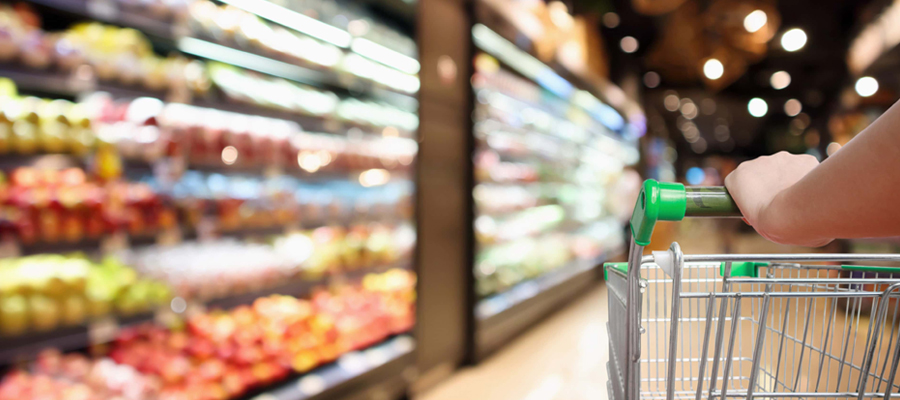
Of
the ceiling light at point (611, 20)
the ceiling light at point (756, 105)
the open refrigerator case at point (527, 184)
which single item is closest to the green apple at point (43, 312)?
the open refrigerator case at point (527, 184)

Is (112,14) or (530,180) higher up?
(112,14)

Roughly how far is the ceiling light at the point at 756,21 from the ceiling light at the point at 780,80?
21.6 feet

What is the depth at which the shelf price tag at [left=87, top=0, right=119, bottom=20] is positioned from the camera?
1.72m

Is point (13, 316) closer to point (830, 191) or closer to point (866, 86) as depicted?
point (830, 191)

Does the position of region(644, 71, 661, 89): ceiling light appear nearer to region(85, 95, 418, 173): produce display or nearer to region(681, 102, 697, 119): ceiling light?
region(681, 102, 697, 119): ceiling light

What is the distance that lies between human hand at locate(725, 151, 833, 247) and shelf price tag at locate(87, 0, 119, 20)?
6.33 feet

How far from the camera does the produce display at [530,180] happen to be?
4.04 m

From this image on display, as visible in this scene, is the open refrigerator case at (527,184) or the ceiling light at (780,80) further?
the ceiling light at (780,80)

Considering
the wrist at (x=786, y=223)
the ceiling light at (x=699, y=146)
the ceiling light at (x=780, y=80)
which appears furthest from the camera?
the ceiling light at (x=699, y=146)

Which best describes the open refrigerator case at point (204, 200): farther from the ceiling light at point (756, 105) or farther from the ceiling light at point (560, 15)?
the ceiling light at point (756, 105)

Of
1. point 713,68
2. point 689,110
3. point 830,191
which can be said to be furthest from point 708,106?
point 830,191

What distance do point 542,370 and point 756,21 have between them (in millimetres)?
3716

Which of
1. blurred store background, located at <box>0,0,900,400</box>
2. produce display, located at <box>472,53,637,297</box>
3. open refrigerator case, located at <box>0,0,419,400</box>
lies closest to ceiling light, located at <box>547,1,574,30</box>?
blurred store background, located at <box>0,0,900,400</box>

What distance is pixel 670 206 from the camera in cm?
72
